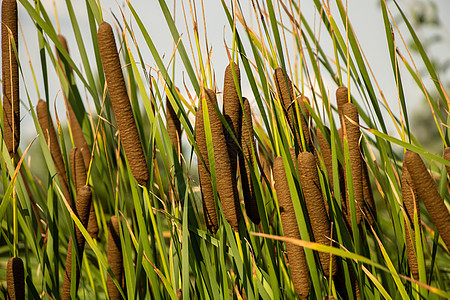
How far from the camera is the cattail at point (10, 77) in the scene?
0.90m

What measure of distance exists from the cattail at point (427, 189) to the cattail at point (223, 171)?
30cm

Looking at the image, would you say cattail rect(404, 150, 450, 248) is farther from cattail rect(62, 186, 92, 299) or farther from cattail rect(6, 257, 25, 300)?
cattail rect(6, 257, 25, 300)

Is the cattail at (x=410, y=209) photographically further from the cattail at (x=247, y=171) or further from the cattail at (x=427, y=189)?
the cattail at (x=247, y=171)

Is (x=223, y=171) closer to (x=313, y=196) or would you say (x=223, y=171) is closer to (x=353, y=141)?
(x=313, y=196)

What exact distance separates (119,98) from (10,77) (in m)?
0.30

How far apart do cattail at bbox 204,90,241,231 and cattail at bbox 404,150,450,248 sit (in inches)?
11.8

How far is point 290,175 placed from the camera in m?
0.72

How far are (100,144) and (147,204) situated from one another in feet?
1.15

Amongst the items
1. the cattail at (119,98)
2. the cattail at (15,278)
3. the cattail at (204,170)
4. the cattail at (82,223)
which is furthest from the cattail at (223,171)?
the cattail at (15,278)

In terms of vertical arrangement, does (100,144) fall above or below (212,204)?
above

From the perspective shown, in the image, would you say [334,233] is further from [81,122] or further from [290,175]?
[81,122]

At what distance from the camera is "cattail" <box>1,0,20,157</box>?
90cm

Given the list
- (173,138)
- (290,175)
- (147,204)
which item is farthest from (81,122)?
(290,175)

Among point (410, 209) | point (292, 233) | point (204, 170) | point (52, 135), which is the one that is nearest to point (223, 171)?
point (204, 170)
